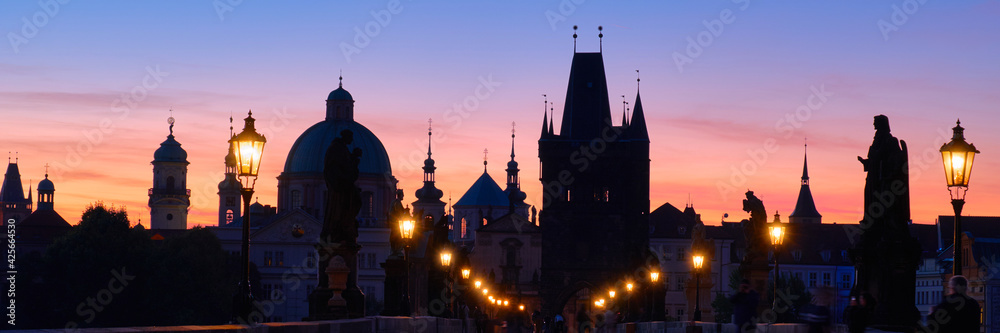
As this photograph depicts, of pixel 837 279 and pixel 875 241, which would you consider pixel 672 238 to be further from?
pixel 875 241

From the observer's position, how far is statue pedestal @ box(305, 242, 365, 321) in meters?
25.6

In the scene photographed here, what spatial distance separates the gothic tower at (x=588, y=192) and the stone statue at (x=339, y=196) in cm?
10270

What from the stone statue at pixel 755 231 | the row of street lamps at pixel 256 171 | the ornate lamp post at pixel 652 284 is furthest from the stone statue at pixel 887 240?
the ornate lamp post at pixel 652 284

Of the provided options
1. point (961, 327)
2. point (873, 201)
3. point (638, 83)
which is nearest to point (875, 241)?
point (873, 201)

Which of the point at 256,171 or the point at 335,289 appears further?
the point at 335,289

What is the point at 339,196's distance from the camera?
85.8 feet

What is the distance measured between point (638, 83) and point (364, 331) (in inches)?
4732

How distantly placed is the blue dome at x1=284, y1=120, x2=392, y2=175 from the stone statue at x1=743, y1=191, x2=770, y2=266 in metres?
126

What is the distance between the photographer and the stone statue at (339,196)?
1018 inches

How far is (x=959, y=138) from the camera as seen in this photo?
23.2m

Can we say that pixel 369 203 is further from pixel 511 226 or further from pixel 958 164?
pixel 958 164

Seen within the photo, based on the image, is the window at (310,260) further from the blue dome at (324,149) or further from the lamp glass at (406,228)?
the lamp glass at (406,228)

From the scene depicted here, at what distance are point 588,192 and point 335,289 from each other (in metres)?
107

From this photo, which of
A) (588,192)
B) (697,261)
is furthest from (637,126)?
(697,261)
